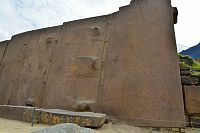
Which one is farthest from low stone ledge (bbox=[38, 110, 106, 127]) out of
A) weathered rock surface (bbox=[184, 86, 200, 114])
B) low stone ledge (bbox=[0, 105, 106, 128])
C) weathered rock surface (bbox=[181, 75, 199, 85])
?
weathered rock surface (bbox=[181, 75, 199, 85])

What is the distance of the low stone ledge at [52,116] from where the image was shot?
11.4ft

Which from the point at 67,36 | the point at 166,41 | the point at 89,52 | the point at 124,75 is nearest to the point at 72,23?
the point at 67,36

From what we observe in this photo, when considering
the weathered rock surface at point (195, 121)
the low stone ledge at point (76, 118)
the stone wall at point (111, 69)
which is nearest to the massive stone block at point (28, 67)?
the stone wall at point (111, 69)

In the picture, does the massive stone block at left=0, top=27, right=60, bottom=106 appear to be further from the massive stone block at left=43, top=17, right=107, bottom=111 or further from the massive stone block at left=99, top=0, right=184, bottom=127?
the massive stone block at left=99, top=0, right=184, bottom=127

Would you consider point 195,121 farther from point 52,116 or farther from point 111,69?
point 52,116

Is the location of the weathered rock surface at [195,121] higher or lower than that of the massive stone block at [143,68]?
lower

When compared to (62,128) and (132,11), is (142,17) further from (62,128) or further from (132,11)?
(62,128)

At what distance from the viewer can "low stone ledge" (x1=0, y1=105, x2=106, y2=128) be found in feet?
11.4

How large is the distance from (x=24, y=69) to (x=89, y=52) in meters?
2.44

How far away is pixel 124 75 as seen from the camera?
4.21 meters

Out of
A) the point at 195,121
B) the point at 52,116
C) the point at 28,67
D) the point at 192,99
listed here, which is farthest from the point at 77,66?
the point at 195,121

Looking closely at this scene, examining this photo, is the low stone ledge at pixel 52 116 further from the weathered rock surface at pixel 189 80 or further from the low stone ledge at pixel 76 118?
the weathered rock surface at pixel 189 80

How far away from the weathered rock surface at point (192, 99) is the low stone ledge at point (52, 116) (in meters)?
1.60

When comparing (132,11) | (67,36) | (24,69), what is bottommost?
(24,69)
